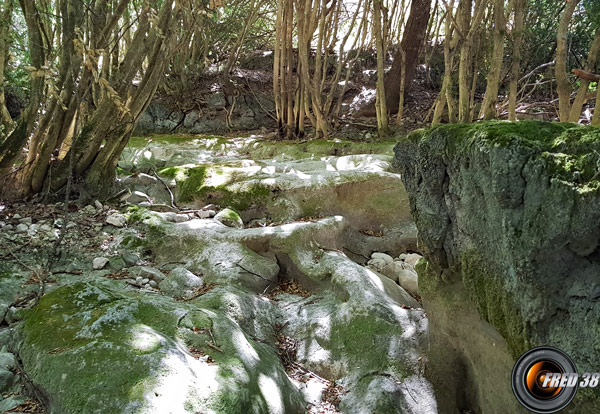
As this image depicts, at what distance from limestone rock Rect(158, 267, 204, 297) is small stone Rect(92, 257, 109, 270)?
66 cm

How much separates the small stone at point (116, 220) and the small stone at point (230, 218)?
1.10 meters

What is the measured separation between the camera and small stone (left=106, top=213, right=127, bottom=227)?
4.77 metres

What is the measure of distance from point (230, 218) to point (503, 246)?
3761 mm

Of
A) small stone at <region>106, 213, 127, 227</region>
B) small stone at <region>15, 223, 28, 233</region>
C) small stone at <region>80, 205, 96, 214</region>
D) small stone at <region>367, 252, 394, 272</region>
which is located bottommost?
small stone at <region>367, 252, 394, 272</region>

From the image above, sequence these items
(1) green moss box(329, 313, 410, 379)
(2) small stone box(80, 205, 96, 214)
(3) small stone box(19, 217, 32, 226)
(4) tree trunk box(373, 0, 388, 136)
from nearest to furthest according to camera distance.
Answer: (1) green moss box(329, 313, 410, 379)
(3) small stone box(19, 217, 32, 226)
(2) small stone box(80, 205, 96, 214)
(4) tree trunk box(373, 0, 388, 136)

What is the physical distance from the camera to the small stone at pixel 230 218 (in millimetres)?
5293

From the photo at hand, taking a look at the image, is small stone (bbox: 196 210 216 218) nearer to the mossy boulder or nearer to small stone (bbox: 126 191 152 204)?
small stone (bbox: 126 191 152 204)

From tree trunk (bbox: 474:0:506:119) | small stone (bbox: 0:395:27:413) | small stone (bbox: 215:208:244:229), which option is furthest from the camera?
small stone (bbox: 215:208:244:229)

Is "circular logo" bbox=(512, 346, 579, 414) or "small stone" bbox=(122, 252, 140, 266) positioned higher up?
"circular logo" bbox=(512, 346, 579, 414)

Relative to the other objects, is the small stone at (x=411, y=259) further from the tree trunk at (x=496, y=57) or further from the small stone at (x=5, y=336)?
the small stone at (x=5, y=336)

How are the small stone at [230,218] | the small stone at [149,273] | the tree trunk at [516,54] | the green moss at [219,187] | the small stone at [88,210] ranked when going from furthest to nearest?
the green moss at [219,187]
the small stone at [230,218]
the tree trunk at [516,54]
the small stone at [88,210]
the small stone at [149,273]

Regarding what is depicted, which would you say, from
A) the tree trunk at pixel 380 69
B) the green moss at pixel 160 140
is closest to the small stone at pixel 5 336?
the green moss at pixel 160 140

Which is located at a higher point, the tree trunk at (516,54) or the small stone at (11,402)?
the tree trunk at (516,54)

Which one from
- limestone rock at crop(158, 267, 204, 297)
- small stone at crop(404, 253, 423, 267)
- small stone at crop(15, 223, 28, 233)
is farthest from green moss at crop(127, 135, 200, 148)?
small stone at crop(404, 253, 423, 267)
